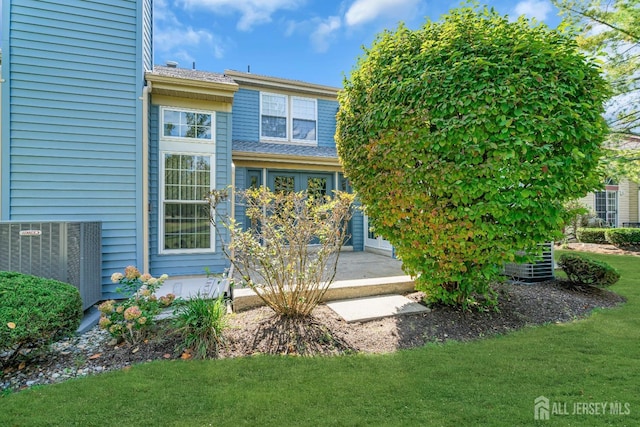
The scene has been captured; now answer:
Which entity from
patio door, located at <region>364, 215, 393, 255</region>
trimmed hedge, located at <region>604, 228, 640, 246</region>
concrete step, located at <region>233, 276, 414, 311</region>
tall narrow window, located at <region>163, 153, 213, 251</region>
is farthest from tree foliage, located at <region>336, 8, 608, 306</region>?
trimmed hedge, located at <region>604, 228, 640, 246</region>

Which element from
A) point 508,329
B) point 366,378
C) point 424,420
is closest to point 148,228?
point 366,378

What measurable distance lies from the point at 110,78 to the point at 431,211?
5432mm

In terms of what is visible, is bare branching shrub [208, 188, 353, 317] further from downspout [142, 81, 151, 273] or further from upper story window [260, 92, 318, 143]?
upper story window [260, 92, 318, 143]

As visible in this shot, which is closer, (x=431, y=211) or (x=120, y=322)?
(x=120, y=322)

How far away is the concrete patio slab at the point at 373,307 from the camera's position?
402cm

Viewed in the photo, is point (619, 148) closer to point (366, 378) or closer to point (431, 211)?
point (431, 211)

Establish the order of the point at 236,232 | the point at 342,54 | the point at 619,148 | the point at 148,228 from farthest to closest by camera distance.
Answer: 1. the point at 342,54
2. the point at 619,148
3. the point at 148,228
4. the point at 236,232

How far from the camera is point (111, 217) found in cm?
502

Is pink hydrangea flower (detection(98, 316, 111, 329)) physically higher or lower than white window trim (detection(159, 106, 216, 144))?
lower

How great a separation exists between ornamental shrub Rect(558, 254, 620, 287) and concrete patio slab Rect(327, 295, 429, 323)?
3.24 meters

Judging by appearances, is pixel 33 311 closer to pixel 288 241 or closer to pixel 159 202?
pixel 288 241

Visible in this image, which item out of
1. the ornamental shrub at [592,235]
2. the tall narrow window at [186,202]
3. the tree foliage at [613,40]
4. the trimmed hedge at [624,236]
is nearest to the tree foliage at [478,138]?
the tall narrow window at [186,202]

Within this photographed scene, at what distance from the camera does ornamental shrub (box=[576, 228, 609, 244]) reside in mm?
12804

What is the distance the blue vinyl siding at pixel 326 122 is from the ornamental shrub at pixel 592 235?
11.7 m
